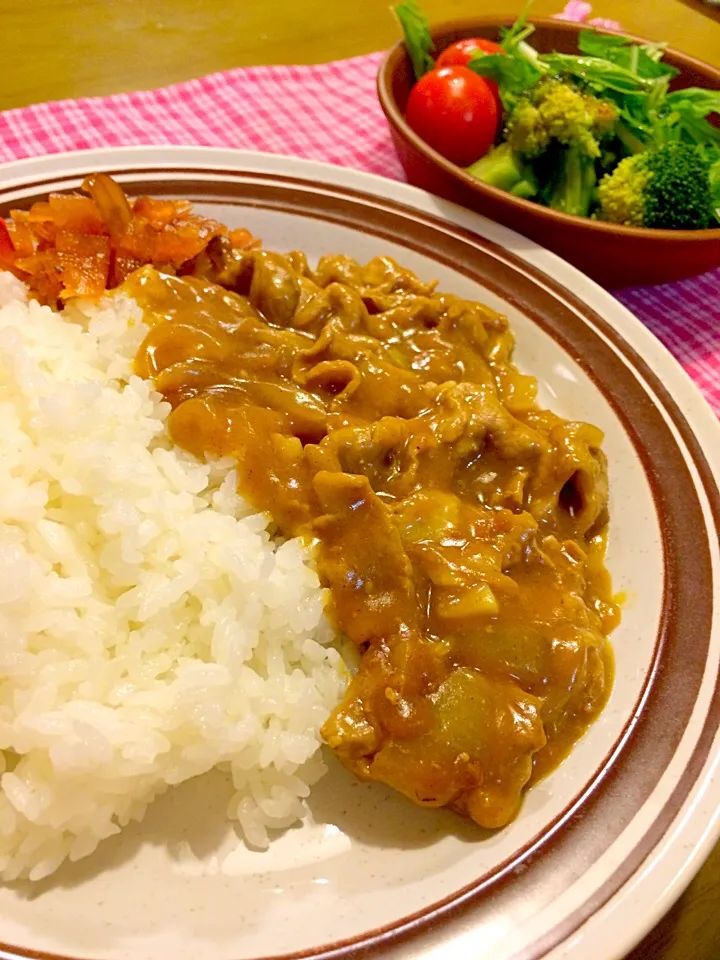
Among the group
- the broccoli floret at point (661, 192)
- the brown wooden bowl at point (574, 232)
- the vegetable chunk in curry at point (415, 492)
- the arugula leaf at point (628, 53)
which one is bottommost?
the vegetable chunk in curry at point (415, 492)

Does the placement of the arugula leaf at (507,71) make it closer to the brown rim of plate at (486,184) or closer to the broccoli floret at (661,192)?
the brown rim of plate at (486,184)

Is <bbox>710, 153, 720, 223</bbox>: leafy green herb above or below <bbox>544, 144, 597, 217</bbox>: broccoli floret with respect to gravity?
above

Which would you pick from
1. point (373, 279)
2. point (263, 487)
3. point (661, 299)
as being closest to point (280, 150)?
point (373, 279)

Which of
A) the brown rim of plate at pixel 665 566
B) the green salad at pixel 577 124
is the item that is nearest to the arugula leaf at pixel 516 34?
the green salad at pixel 577 124

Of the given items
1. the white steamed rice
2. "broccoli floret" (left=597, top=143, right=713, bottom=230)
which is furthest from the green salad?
the white steamed rice

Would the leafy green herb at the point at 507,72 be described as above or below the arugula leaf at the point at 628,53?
below

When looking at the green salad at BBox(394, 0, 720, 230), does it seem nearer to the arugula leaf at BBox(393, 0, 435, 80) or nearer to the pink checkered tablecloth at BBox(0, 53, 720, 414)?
the arugula leaf at BBox(393, 0, 435, 80)
